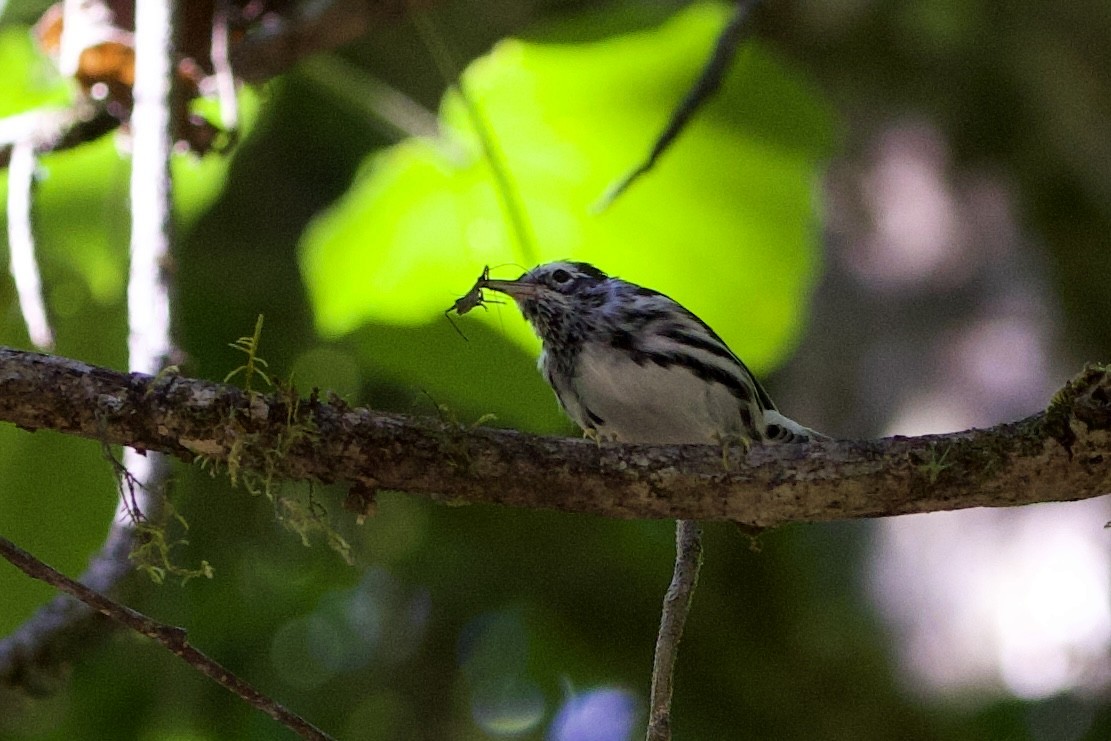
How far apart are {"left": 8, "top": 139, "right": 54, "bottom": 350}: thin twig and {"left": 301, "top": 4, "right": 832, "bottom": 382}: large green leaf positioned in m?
1.09

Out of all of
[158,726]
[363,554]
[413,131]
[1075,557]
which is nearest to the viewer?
[413,131]

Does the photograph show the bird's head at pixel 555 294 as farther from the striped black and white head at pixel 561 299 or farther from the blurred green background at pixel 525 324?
the blurred green background at pixel 525 324

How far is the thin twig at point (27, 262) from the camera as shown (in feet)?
8.10

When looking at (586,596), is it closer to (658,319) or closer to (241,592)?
(241,592)

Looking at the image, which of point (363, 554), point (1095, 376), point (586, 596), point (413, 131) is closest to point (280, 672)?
point (363, 554)

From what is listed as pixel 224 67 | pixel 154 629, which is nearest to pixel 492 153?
pixel 224 67

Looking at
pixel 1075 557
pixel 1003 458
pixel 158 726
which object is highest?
pixel 1075 557

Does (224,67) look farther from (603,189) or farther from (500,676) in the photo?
(500,676)

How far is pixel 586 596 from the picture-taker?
18.4ft

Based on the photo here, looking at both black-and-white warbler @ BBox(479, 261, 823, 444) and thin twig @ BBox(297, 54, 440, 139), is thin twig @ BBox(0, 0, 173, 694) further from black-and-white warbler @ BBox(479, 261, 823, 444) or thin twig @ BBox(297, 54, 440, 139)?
thin twig @ BBox(297, 54, 440, 139)

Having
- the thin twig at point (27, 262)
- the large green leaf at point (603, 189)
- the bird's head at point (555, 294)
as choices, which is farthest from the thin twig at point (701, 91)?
the thin twig at point (27, 262)

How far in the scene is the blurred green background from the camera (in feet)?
12.1

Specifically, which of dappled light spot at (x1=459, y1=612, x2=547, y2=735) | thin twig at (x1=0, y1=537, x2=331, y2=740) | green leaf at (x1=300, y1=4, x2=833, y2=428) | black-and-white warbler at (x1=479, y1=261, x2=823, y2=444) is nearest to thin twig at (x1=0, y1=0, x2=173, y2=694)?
thin twig at (x1=0, y1=537, x2=331, y2=740)

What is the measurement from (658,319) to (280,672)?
3.61 m
